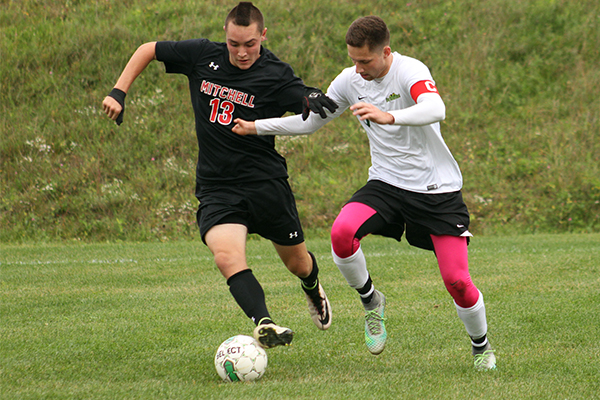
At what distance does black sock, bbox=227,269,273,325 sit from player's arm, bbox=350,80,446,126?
1283 millimetres

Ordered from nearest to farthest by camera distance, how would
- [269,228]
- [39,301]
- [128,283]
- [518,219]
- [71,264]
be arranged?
[269,228], [39,301], [128,283], [71,264], [518,219]

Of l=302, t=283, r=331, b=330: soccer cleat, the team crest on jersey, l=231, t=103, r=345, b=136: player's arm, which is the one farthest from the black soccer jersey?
l=302, t=283, r=331, b=330: soccer cleat

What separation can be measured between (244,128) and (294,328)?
6.96ft

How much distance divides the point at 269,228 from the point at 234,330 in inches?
50.4

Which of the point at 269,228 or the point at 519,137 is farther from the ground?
the point at 269,228

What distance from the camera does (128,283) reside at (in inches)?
322

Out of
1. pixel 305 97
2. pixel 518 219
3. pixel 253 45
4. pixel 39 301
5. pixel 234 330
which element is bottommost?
pixel 518 219

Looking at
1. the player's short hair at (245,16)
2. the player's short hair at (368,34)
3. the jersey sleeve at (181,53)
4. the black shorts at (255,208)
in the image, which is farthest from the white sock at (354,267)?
→ the jersey sleeve at (181,53)

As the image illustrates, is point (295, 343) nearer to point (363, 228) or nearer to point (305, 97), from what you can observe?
point (363, 228)

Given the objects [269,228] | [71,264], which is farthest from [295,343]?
[71,264]

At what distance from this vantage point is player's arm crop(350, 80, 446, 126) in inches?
158

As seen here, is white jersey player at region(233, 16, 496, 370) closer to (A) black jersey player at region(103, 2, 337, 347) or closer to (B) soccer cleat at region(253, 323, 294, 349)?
(A) black jersey player at region(103, 2, 337, 347)

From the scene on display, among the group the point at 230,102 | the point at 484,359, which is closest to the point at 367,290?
the point at 484,359

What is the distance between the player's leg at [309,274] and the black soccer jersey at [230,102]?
66cm
